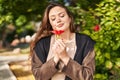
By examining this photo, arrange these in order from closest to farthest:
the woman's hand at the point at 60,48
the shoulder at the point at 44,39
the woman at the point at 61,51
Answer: the woman's hand at the point at 60,48 → the woman at the point at 61,51 → the shoulder at the point at 44,39

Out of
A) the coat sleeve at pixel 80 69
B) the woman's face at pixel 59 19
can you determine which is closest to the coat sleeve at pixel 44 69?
the coat sleeve at pixel 80 69

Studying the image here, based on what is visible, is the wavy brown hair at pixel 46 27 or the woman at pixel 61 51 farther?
the wavy brown hair at pixel 46 27

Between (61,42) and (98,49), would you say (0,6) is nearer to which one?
(98,49)

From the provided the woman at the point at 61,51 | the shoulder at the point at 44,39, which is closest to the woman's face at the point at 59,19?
the woman at the point at 61,51

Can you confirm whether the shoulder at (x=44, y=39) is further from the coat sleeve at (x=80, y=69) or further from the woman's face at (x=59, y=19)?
the coat sleeve at (x=80, y=69)

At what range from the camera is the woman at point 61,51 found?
9.23 feet

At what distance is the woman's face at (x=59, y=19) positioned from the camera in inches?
114

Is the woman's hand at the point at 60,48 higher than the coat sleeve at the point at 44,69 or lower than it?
higher

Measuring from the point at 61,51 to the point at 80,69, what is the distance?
25 centimetres

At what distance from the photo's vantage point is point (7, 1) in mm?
9070

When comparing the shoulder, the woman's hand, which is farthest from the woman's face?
the woman's hand

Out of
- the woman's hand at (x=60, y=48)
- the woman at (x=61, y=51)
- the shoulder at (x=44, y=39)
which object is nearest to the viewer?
the woman's hand at (x=60, y=48)

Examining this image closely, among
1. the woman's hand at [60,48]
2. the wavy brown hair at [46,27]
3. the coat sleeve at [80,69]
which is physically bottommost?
the coat sleeve at [80,69]

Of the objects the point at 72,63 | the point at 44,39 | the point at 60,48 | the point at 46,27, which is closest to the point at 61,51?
the point at 60,48
